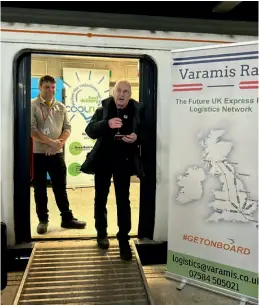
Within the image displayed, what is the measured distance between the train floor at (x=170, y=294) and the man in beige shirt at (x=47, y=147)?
965 mm

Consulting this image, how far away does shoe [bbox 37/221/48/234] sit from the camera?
14.1ft

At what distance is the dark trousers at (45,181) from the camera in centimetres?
429

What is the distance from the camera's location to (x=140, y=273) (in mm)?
3461

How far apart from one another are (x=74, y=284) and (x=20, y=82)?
1.95 metres

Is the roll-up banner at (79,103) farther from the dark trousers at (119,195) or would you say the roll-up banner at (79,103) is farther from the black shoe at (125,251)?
the black shoe at (125,251)

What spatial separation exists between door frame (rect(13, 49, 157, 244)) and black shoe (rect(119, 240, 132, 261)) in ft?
1.46

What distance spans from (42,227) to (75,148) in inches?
103

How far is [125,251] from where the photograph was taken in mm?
3674

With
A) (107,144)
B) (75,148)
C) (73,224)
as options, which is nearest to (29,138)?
(107,144)

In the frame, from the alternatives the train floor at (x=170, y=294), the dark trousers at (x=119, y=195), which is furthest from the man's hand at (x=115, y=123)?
the train floor at (x=170, y=294)

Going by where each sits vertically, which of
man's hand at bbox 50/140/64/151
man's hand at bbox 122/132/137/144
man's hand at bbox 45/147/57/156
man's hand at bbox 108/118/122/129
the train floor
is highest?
man's hand at bbox 108/118/122/129

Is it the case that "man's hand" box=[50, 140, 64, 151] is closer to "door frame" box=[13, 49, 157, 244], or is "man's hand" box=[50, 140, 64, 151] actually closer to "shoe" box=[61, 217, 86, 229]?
"door frame" box=[13, 49, 157, 244]

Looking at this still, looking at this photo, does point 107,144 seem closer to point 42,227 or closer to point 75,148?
point 42,227

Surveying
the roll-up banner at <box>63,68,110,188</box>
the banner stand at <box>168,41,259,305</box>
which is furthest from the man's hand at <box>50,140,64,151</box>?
the roll-up banner at <box>63,68,110,188</box>
